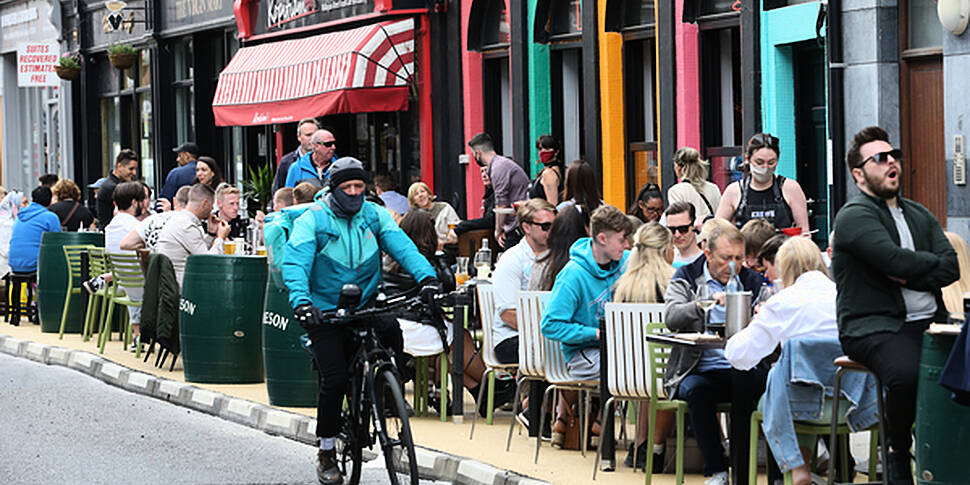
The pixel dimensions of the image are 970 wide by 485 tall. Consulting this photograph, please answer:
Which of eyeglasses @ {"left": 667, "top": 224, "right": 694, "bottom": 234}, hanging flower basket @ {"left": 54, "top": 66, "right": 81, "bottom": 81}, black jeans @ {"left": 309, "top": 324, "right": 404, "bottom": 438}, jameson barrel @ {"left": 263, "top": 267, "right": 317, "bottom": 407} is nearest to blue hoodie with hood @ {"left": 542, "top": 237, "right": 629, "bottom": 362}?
eyeglasses @ {"left": 667, "top": 224, "right": 694, "bottom": 234}

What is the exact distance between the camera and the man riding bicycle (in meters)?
9.05

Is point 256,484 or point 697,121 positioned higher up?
point 697,121

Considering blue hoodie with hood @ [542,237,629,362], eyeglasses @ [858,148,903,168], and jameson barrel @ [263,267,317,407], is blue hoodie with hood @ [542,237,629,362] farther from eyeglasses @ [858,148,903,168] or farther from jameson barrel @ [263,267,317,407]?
jameson barrel @ [263,267,317,407]

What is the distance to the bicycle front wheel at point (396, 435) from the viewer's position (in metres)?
8.41

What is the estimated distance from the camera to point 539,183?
16.4 m

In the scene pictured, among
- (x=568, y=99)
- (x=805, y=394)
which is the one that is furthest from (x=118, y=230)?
(x=805, y=394)

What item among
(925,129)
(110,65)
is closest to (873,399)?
(925,129)

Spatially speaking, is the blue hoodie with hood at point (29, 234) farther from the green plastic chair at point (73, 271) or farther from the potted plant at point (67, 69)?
the potted plant at point (67, 69)

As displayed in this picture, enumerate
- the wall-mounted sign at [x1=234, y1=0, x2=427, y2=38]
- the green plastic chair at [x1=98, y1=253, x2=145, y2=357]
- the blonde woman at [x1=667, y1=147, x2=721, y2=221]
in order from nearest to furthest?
1. the blonde woman at [x1=667, y1=147, x2=721, y2=221]
2. the green plastic chair at [x1=98, y1=253, x2=145, y2=357]
3. the wall-mounted sign at [x1=234, y1=0, x2=427, y2=38]

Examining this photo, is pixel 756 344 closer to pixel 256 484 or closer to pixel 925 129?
pixel 256 484

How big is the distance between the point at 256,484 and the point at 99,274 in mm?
7925

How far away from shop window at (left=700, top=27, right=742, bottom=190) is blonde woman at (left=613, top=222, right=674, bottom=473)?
7513 mm

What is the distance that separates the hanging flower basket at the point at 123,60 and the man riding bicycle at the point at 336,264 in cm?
2360

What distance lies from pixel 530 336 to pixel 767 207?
107 inches
